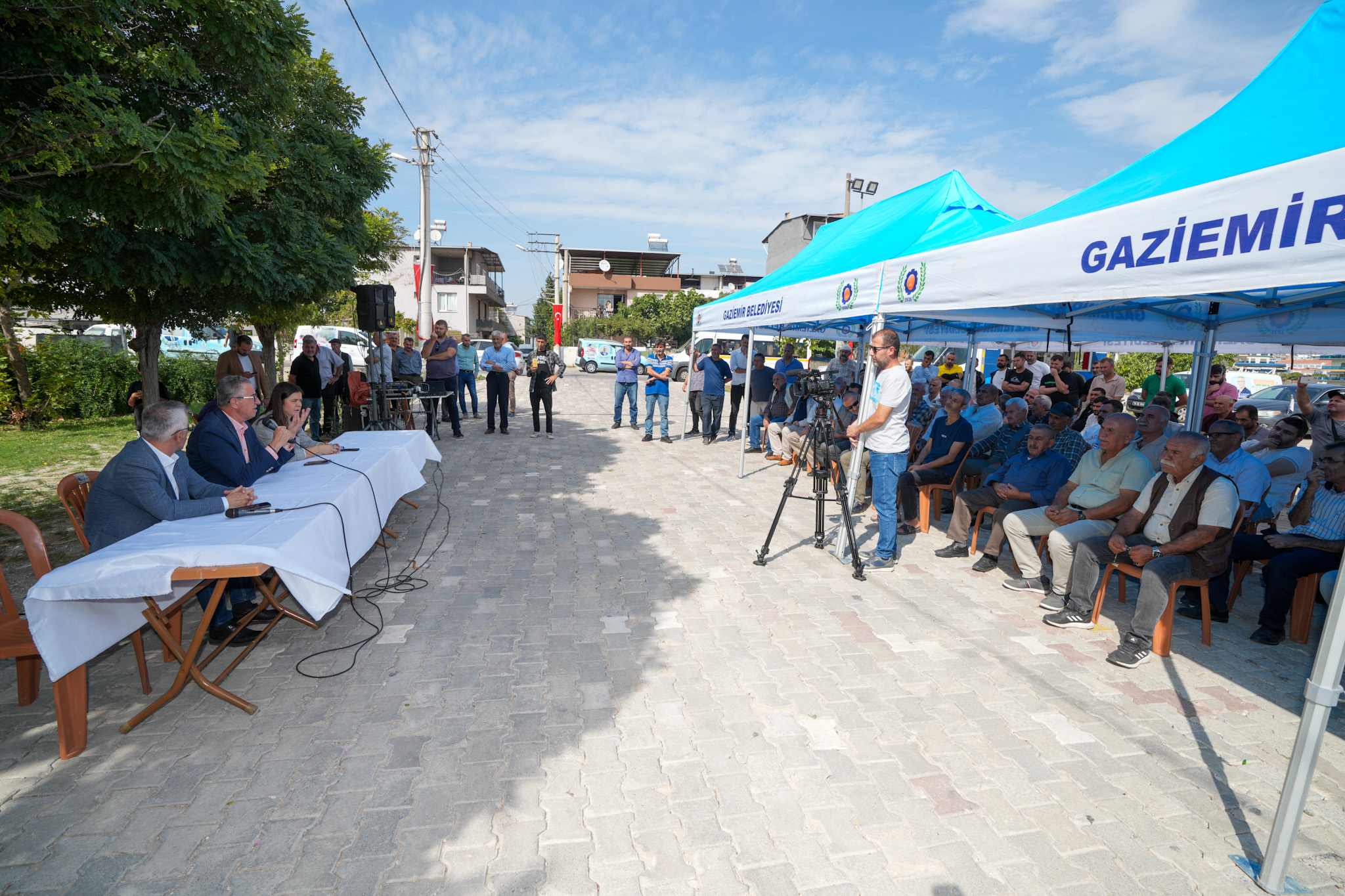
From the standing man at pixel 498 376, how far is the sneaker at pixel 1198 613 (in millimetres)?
9702

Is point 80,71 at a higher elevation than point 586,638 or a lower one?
higher

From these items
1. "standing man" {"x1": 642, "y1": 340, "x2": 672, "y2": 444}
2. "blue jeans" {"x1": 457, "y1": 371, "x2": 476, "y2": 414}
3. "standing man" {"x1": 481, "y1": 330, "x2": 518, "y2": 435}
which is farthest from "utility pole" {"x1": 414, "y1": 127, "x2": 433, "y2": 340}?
"standing man" {"x1": 642, "y1": 340, "x2": 672, "y2": 444}

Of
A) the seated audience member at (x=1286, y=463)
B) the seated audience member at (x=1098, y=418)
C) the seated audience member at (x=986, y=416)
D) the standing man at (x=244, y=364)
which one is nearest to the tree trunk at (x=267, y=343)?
the standing man at (x=244, y=364)

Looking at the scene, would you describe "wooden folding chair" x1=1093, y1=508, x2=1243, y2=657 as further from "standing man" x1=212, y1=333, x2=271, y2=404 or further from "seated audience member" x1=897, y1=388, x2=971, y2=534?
"standing man" x1=212, y1=333, x2=271, y2=404

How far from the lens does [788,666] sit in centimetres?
354

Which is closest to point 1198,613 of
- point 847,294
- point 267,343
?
point 847,294

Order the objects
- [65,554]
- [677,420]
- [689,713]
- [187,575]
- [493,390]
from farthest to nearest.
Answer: [677,420] → [493,390] → [65,554] → [689,713] → [187,575]

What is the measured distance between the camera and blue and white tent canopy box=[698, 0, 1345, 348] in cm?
224

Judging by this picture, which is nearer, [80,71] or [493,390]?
[80,71]

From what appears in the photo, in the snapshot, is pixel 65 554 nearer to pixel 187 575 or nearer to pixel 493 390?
pixel 187 575

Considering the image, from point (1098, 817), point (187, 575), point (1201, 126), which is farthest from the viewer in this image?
point (1201, 126)

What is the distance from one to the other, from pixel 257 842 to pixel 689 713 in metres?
1.78

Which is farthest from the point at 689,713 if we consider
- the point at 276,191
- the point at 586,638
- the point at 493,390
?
the point at 493,390

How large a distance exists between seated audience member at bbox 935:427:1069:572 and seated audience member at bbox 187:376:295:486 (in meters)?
5.37
